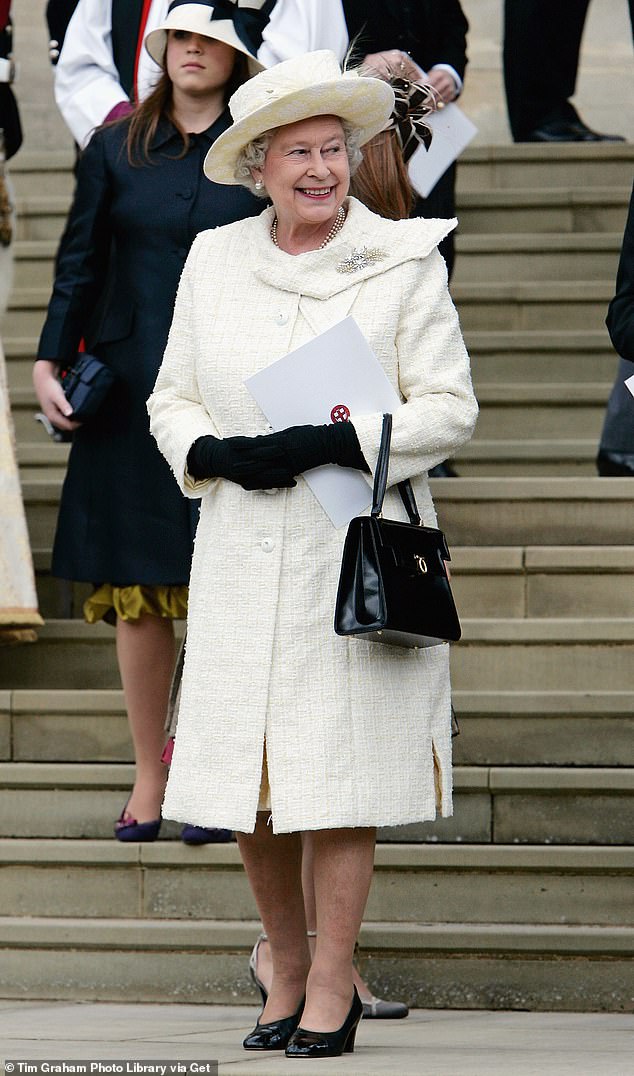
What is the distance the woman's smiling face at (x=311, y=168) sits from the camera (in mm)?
4074

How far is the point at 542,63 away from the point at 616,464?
3.68 metres

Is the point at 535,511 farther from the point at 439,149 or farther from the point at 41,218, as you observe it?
the point at 41,218

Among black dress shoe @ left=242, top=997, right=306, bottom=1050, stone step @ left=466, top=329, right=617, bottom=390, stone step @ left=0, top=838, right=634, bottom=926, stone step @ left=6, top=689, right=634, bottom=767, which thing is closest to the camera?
black dress shoe @ left=242, top=997, right=306, bottom=1050

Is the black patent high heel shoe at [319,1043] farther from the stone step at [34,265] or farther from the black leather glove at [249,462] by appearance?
the stone step at [34,265]

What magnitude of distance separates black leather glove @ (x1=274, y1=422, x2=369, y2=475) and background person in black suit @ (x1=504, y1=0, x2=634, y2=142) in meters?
5.91

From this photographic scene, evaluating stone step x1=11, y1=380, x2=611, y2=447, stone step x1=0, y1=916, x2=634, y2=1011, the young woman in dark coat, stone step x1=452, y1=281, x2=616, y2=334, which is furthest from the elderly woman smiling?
stone step x1=452, y1=281, x2=616, y2=334

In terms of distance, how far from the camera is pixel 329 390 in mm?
3980

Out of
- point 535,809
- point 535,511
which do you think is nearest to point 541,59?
point 535,511

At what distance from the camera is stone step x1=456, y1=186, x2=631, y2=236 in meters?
8.45

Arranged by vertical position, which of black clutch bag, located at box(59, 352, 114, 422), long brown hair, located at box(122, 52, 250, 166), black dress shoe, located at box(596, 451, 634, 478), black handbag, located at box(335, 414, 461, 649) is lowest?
black dress shoe, located at box(596, 451, 634, 478)

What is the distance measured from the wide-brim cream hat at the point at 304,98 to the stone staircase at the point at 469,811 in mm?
1876

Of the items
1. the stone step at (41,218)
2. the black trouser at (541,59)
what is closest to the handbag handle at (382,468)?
the stone step at (41,218)

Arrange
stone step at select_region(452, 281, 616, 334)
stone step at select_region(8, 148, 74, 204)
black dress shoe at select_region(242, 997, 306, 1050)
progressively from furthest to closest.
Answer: stone step at select_region(8, 148, 74, 204), stone step at select_region(452, 281, 616, 334), black dress shoe at select_region(242, 997, 306, 1050)

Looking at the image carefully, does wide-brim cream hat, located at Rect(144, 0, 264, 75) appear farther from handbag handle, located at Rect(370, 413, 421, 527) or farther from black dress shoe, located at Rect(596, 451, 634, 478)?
black dress shoe, located at Rect(596, 451, 634, 478)
